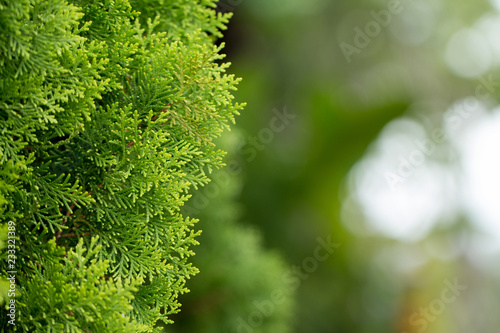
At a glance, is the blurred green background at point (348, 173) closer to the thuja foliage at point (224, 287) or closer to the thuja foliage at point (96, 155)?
the thuja foliage at point (224, 287)

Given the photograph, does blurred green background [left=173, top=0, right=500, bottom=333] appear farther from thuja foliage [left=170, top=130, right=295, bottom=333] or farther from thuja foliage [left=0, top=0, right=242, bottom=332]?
thuja foliage [left=0, top=0, right=242, bottom=332]

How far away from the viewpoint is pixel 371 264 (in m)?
7.50

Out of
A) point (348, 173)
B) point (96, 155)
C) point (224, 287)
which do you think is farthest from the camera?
point (348, 173)

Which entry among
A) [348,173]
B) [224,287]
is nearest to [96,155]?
[224,287]

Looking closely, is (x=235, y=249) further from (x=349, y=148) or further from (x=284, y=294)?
(x=349, y=148)

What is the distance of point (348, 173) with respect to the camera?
5.77 meters

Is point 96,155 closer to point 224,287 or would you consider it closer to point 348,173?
point 224,287

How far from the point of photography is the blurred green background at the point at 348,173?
3.88 m

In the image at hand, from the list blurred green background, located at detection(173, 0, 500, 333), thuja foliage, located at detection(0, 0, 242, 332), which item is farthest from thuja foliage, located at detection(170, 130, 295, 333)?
thuja foliage, located at detection(0, 0, 242, 332)

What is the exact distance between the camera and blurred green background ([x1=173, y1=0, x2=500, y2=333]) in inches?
153

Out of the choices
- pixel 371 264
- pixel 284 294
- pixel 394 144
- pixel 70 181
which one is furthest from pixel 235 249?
pixel 394 144

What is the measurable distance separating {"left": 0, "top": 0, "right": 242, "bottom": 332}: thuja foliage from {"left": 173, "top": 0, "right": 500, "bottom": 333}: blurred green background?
5.45ft

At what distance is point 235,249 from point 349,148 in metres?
2.11

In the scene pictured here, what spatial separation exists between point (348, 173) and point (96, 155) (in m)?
4.42
